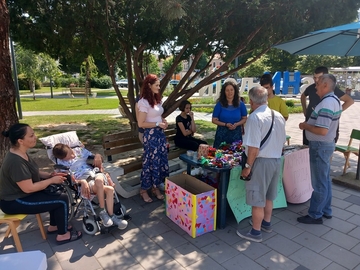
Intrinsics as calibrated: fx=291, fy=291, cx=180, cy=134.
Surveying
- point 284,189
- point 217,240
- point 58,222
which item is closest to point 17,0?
point 58,222

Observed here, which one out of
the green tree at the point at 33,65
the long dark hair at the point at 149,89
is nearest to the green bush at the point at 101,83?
the green tree at the point at 33,65

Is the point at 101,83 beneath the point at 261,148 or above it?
above

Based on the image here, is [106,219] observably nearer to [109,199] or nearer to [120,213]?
[109,199]

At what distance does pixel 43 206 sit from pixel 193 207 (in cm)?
163

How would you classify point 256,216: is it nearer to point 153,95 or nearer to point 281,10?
point 153,95

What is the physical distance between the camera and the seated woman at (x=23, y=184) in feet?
9.54

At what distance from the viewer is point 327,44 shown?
5176 millimetres

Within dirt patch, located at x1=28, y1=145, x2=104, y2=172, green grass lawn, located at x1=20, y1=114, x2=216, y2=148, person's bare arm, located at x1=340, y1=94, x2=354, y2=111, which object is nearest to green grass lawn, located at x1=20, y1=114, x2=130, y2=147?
green grass lawn, located at x1=20, y1=114, x2=216, y2=148

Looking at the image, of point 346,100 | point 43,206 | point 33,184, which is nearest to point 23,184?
point 33,184

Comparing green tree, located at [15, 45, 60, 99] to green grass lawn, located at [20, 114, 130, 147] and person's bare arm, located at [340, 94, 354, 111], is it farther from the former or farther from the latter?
person's bare arm, located at [340, 94, 354, 111]

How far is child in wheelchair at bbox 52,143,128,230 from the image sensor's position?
137 inches

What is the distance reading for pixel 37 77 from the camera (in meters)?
22.4

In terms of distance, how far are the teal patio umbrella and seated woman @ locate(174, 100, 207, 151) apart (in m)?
1.94

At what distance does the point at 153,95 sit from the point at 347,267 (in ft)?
9.73
